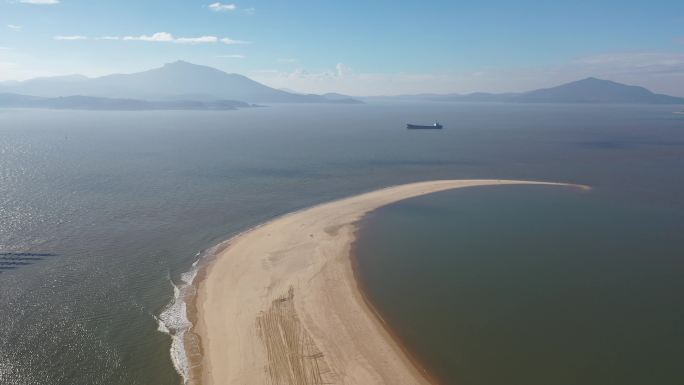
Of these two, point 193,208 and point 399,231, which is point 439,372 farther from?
point 193,208

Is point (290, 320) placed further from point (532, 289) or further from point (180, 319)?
point (532, 289)

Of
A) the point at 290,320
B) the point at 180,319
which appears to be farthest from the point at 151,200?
the point at 290,320

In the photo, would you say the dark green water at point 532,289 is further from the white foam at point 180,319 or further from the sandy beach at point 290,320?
the white foam at point 180,319

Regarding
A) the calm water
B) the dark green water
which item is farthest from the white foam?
the dark green water

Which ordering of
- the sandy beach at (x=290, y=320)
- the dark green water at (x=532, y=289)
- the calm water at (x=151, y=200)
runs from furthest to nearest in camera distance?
the calm water at (x=151, y=200)
the dark green water at (x=532, y=289)
the sandy beach at (x=290, y=320)

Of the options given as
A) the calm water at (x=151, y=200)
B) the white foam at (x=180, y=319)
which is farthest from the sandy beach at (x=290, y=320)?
the calm water at (x=151, y=200)

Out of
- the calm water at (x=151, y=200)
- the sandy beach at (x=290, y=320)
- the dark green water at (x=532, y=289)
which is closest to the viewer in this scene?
the sandy beach at (x=290, y=320)

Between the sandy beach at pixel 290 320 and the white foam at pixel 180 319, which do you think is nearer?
the sandy beach at pixel 290 320

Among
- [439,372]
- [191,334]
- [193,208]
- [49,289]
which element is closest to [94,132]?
[193,208]
